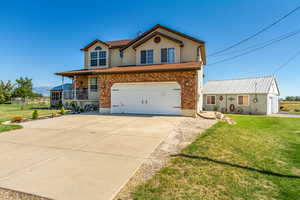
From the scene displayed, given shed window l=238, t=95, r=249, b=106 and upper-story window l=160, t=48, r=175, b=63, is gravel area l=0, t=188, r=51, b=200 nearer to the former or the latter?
upper-story window l=160, t=48, r=175, b=63

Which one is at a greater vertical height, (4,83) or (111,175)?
(4,83)

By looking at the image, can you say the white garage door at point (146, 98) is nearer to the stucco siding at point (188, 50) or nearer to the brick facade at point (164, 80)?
the brick facade at point (164, 80)

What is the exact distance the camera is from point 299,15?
8203mm

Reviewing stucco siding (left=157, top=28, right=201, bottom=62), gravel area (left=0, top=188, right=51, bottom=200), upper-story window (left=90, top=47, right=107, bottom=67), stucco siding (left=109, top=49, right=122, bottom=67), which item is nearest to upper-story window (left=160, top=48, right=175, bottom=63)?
stucco siding (left=157, top=28, right=201, bottom=62)

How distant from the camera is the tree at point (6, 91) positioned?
105 ft

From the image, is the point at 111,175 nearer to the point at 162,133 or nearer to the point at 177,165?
the point at 177,165

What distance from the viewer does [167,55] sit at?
14.3 meters

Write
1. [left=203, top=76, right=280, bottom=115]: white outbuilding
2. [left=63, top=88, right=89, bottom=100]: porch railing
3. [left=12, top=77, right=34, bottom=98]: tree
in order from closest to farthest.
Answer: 1. [left=63, top=88, right=89, bottom=100]: porch railing
2. [left=203, top=76, right=280, bottom=115]: white outbuilding
3. [left=12, top=77, right=34, bottom=98]: tree

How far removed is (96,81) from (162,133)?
12731mm

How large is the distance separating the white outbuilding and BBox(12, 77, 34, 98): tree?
143 feet

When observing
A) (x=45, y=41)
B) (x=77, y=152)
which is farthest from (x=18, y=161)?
(x=45, y=41)

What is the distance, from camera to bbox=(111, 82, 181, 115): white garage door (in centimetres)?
1145

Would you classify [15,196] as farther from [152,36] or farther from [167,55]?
[152,36]

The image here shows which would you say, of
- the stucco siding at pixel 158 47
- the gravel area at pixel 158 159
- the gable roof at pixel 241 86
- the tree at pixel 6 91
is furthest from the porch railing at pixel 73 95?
the tree at pixel 6 91
